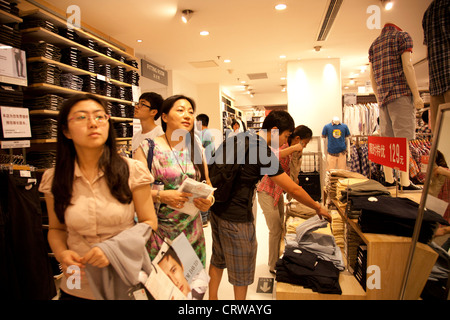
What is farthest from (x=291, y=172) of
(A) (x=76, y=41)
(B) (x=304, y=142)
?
(A) (x=76, y=41)

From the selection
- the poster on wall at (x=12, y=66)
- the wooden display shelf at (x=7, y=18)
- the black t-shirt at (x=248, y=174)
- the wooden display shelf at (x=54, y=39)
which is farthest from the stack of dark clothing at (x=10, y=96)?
the black t-shirt at (x=248, y=174)

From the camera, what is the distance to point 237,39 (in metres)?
5.71

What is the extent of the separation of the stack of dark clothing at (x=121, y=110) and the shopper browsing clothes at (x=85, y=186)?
353cm

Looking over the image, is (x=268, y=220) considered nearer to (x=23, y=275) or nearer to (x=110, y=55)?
(x=23, y=275)

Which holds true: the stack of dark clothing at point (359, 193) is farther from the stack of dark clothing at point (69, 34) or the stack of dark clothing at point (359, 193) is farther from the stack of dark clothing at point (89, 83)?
the stack of dark clothing at point (69, 34)

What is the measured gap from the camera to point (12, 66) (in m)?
2.62

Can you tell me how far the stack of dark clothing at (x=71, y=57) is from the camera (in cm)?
352

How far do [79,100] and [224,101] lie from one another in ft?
35.1

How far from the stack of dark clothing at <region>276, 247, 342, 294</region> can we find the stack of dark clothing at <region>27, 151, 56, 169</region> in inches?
108

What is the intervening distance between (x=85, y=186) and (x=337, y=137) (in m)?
6.22

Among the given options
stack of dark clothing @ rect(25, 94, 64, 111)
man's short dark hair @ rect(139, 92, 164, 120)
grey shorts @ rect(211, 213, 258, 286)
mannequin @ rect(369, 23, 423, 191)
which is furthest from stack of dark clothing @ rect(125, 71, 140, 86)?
mannequin @ rect(369, 23, 423, 191)

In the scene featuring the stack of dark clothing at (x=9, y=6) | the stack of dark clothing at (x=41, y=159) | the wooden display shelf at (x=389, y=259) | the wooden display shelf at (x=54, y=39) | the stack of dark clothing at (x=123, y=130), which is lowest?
the wooden display shelf at (x=389, y=259)

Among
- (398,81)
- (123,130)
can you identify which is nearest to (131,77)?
(123,130)

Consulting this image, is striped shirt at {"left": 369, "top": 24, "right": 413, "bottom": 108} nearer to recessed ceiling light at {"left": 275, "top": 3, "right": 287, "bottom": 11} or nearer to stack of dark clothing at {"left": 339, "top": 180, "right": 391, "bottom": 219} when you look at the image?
stack of dark clothing at {"left": 339, "top": 180, "right": 391, "bottom": 219}
